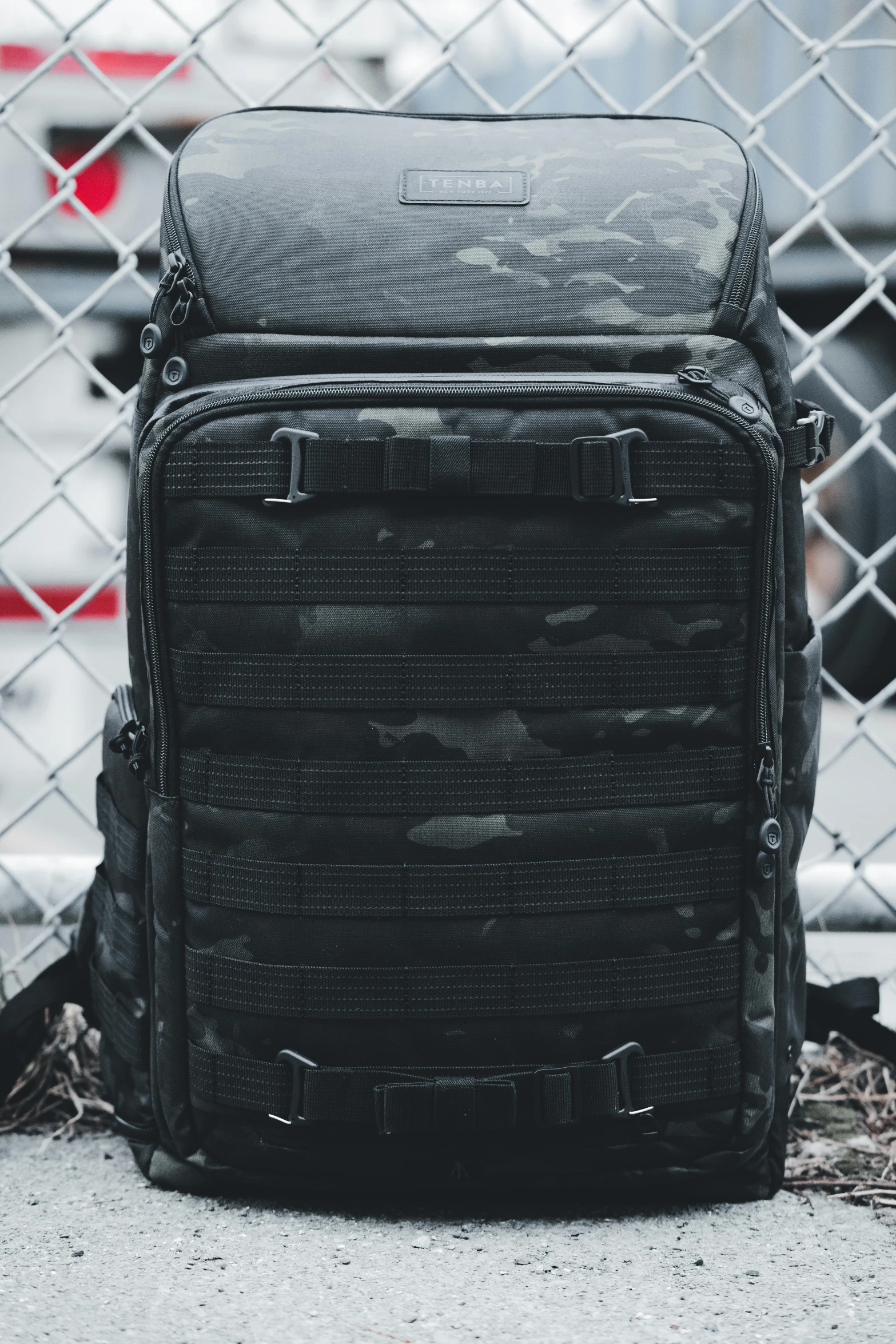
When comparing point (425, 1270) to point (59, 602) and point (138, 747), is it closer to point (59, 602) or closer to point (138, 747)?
point (138, 747)

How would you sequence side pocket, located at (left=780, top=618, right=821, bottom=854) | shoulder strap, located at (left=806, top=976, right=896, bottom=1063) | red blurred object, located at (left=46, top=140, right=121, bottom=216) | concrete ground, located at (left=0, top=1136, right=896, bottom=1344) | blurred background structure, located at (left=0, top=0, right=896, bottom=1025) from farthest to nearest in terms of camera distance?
red blurred object, located at (left=46, top=140, right=121, bottom=216), blurred background structure, located at (left=0, top=0, right=896, bottom=1025), shoulder strap, located at (left=806, top=976, right=896, bottom=1063), side pocket, located at (left=780, top=618, right=821, bottom=854), concrete ground, located at (left=0, top=1136, right=896, bottom=1344)

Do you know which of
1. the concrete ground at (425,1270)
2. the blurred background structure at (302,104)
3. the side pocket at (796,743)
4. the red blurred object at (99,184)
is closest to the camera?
the concrete ground at (425,1270)

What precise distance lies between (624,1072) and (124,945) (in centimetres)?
45

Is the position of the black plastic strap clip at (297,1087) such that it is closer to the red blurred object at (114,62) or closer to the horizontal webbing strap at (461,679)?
the horizontal webbing strap at (461,679)

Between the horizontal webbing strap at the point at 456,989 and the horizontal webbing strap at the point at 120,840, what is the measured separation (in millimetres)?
138

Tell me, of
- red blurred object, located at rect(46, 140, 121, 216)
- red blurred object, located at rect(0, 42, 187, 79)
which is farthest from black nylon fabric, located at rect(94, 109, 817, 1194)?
red blurred object, located at rect(0, 42, 187, 79)

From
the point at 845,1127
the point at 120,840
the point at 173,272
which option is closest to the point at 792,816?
the point at 845,1127

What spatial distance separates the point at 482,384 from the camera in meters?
0.93

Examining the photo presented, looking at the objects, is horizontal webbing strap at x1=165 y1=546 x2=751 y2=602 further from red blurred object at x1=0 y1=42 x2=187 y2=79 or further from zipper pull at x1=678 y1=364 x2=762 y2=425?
red blurred object at x1=0 y1=42 x2=187 y2=79

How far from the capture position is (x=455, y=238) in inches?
38.8

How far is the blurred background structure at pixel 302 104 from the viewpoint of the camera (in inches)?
51.6

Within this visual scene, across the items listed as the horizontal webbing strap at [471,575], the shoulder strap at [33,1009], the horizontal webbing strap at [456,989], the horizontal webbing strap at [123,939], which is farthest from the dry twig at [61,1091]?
the horizontal webbing strap at [471,575]

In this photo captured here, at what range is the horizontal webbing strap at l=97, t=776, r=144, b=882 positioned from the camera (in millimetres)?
1049

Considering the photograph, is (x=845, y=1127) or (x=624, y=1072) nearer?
(x=624, y=1072)
